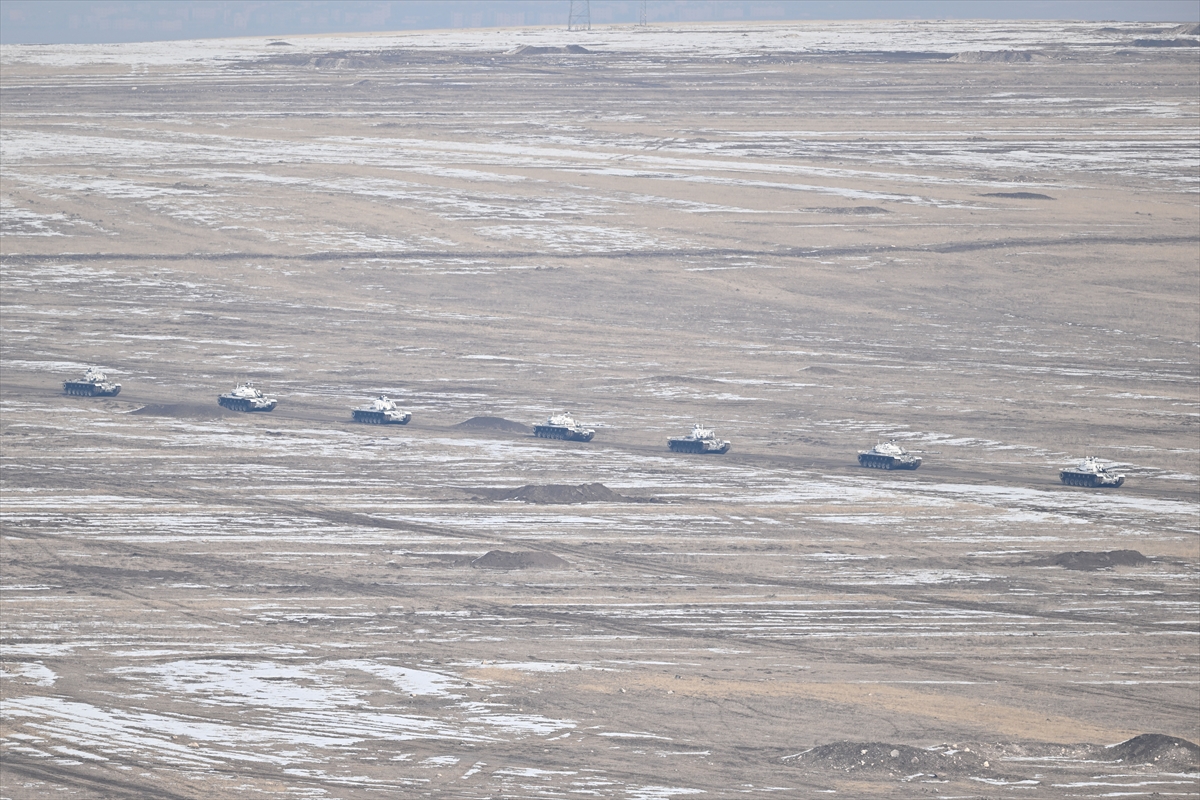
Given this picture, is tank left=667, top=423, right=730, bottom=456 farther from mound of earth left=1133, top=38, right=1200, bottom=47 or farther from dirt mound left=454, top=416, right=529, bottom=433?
mound of earth left=1133, top=38, right=1200, bottom=47

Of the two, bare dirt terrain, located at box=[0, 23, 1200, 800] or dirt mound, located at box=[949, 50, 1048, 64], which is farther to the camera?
dirt mound, located at box=[949, 50, 1048, 64]

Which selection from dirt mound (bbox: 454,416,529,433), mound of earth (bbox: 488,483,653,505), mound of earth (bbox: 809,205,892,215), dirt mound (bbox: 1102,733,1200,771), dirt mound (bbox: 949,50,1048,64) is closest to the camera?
dirt mound (bbox: 1102,733,1200,771)

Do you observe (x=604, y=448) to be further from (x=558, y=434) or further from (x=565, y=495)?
(x=565, y=495)

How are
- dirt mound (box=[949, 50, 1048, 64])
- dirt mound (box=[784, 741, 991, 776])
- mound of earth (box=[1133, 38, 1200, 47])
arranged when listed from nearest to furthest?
dirt mound (box=[784, 741, 991, 776]), dirt mound (box=[949, 50, 1048, 64]), mound of earth (box=[1133, 38, 1200, 47])

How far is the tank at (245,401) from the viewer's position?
133 ft

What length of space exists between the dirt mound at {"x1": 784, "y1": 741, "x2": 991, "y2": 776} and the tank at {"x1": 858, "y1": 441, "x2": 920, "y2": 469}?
15.2 m

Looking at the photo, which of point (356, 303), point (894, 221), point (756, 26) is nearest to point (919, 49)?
point (756, 26)

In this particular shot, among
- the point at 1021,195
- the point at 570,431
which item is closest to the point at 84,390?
the point at 570,431

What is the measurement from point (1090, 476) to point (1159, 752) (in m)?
14.4

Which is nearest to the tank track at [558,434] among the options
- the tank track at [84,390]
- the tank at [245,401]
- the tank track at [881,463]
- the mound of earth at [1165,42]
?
the tank track at [881,463]

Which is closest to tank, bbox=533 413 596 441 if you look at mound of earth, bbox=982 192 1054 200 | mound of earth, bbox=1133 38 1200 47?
mound of earth, bbox=982 192 1054 200

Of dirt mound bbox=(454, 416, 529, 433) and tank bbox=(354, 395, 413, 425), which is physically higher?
tank bbox=(354, 395, 413, 425)

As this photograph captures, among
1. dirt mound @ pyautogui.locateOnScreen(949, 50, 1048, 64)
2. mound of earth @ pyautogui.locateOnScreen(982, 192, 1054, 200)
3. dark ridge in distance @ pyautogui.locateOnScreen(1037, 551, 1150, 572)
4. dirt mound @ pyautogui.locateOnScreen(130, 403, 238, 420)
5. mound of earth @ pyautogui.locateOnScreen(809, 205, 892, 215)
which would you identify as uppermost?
dirt mound @ pyautogui.locateOnScreen(949, 50, 1048, 64)

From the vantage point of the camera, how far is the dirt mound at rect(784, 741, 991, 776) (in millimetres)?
20203
